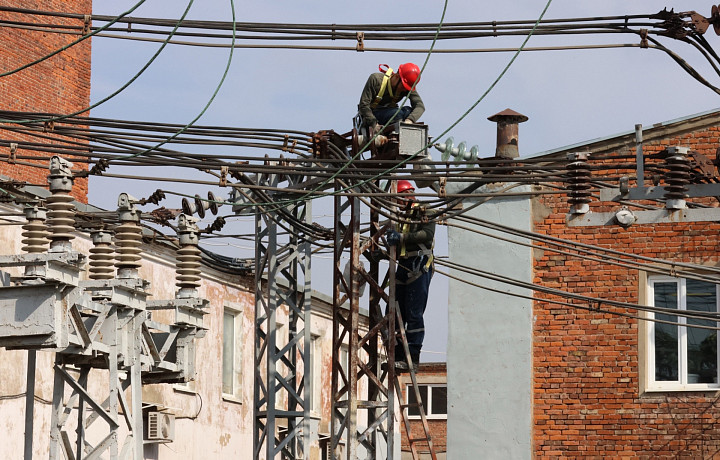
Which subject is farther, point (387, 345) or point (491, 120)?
point (491, 120)

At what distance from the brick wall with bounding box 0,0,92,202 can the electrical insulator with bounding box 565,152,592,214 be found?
1969cm

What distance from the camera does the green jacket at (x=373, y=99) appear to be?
16594 millimetres

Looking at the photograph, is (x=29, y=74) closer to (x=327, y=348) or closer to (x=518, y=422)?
(x=327, y=348)

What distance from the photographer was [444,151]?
16.7 meters

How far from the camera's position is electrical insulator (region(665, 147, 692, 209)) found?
40.8ft

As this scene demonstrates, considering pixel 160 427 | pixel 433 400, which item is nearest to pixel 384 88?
pixel 160 427

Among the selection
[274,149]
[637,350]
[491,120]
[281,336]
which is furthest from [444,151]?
[281,336]

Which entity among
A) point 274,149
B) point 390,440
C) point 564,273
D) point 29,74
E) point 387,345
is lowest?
point 390,440

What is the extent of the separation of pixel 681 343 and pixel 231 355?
12.6m

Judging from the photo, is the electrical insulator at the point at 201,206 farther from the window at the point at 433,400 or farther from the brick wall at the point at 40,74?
the window at the point at 433,400

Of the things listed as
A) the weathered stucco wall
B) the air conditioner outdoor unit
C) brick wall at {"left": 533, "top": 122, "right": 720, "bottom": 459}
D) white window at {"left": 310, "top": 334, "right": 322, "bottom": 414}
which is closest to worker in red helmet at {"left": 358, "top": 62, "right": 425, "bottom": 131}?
the weathered stucco wall

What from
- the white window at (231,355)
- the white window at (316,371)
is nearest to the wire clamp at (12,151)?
the white window at (231,355)

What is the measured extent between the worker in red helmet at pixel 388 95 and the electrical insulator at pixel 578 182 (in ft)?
12.0

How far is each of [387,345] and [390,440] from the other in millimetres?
1249
